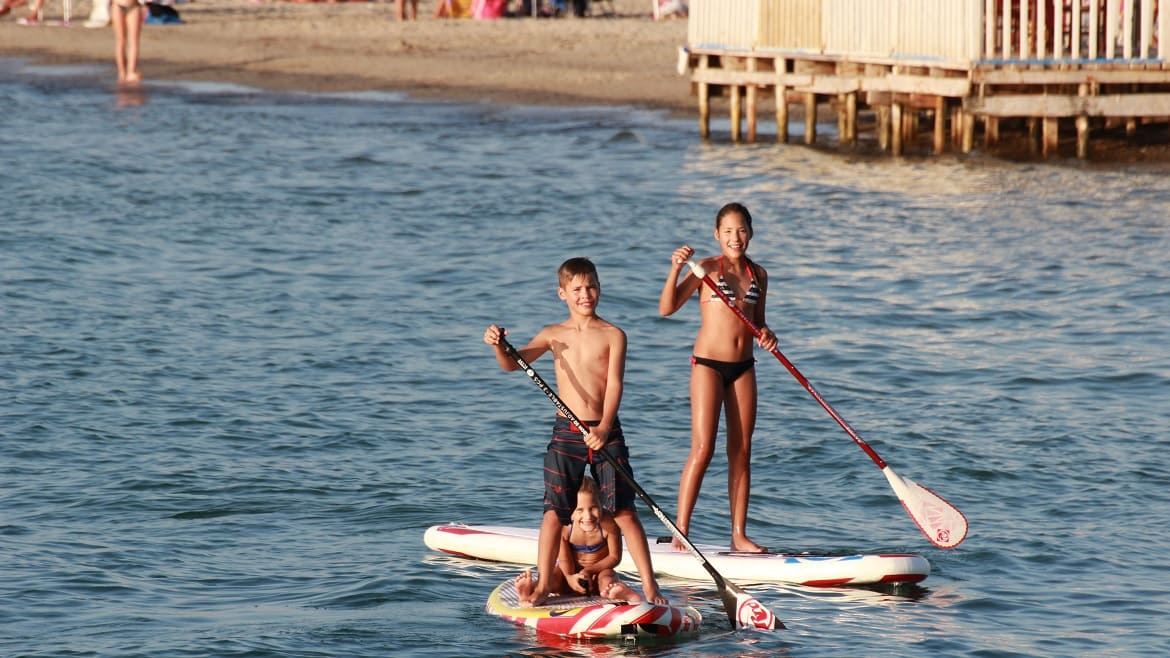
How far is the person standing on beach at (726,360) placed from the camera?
905 centimetres

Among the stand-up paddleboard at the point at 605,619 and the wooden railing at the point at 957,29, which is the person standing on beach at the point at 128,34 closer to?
the wooden railing at the point at 957,29

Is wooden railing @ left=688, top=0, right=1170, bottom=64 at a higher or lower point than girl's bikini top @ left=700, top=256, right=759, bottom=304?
higher

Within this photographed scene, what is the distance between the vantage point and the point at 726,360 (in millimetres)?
9203

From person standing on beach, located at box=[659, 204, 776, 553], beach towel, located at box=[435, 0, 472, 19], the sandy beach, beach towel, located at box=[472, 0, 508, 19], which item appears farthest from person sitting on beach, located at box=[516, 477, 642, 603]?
beach towel, located at box=[435, 0, 472, 19]

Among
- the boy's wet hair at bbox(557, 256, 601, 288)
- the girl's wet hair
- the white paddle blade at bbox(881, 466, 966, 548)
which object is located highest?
the boy's wet hair at bbox(557, 256, 601, 288)

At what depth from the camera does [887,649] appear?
28.1 feet

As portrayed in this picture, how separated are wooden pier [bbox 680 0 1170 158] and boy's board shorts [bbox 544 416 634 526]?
15.9 meters

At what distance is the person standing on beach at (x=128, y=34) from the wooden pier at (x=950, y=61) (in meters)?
11.7

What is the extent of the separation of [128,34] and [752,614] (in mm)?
29410

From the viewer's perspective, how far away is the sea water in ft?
30.1

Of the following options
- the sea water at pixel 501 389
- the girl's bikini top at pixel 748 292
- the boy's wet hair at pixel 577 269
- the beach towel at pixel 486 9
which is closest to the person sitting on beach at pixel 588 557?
the sea water at pixel 501 389

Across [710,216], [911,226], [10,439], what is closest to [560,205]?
[710,216]

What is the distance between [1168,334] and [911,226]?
572 centimetres

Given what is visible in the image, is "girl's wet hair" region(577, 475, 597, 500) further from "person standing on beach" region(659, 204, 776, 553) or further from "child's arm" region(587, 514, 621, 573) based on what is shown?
"person standing on beach" region(659, 204, 776, 553)
